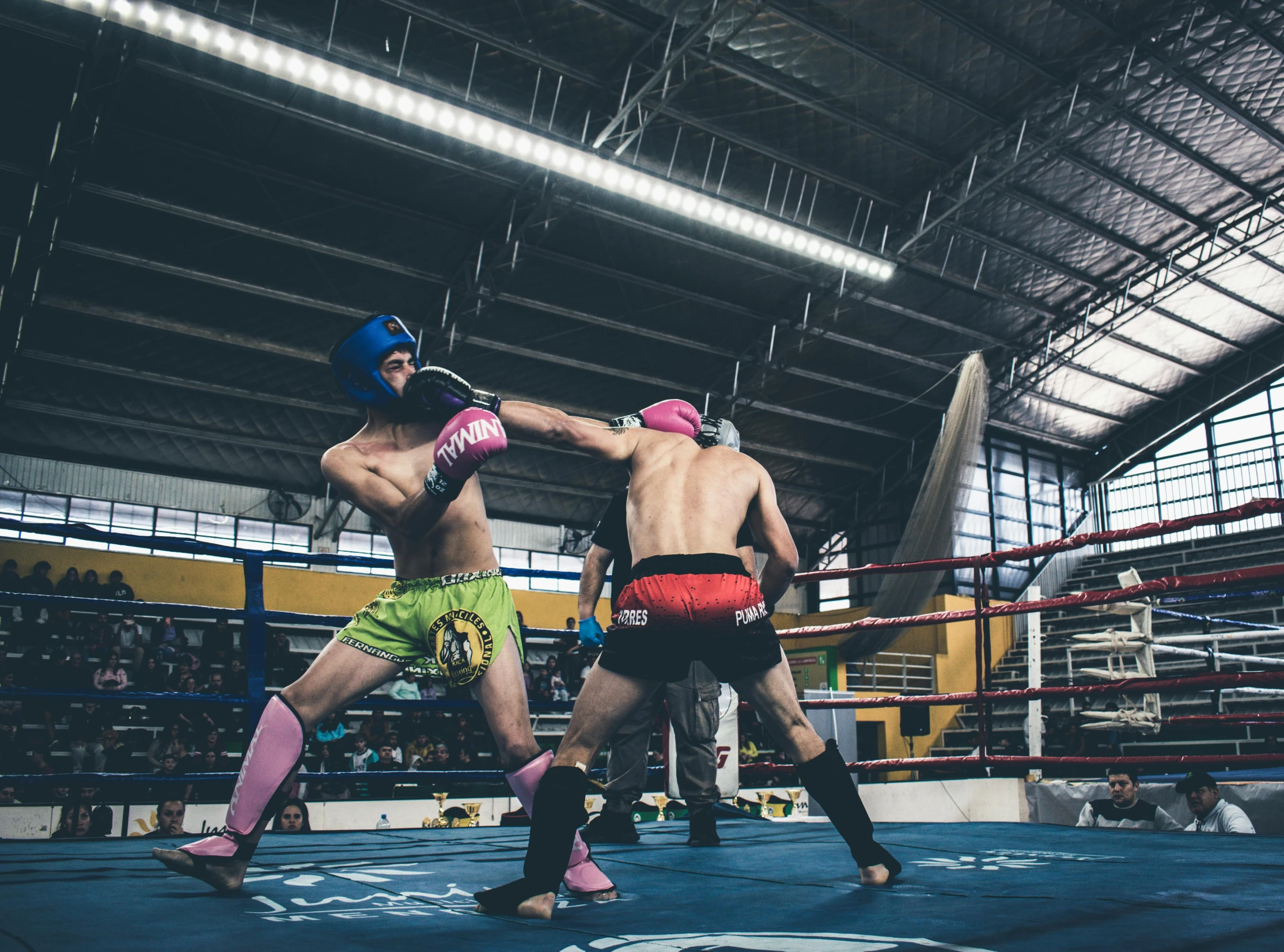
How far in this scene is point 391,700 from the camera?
3.04 metres

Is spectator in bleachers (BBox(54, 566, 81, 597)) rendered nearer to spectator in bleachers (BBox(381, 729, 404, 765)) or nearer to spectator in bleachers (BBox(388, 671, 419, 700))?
spectator in bleachers (BBox(381, 729, 404, 765))

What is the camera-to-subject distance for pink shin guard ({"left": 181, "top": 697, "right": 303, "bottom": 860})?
192cm

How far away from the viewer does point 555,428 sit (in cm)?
187

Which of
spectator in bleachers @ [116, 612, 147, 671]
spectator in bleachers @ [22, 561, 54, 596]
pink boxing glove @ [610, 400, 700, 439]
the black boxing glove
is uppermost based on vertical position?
spectator in bleachers @ [22, 561, 54, 596]

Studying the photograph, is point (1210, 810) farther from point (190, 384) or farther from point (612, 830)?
point (190, 384)

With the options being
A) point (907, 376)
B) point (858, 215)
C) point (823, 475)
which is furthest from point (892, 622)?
point (823, 475)

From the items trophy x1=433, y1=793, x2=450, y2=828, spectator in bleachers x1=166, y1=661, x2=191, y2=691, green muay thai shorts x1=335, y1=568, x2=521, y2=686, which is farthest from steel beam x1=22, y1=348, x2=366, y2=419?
green muay thai shorts x1=335, y1=568, x2=521, y2=686

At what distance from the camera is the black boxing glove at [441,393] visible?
1831 mm

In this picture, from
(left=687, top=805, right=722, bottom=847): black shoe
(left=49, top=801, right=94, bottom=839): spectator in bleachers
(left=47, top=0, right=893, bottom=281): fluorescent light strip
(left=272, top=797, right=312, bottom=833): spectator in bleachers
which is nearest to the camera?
(left=687, top=805, right=722, bottom=847): black shoe

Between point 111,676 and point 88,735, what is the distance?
1.56 feet

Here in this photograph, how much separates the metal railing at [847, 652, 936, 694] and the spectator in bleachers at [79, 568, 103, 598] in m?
9.68

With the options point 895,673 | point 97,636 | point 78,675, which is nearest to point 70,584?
point 97,636

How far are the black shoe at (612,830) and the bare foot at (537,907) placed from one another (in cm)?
141

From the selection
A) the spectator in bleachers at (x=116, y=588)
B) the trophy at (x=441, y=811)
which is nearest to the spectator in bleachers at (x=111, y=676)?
the spectator in bleachers at (x=116, y=588)
